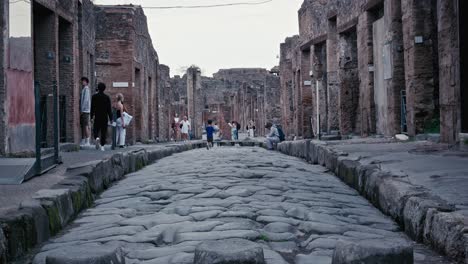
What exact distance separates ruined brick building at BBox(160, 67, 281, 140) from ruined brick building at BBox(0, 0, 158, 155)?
8.97m

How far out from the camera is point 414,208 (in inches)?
175

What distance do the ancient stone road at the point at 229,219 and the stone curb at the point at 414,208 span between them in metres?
0.09

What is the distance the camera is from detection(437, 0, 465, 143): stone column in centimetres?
1022

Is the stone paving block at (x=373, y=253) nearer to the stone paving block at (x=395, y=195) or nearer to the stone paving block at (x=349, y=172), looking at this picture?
the stone paving block at (x=395, y=195)

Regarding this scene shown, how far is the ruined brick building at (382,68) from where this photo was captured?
34.6 feet

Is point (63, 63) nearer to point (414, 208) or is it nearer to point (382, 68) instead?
point (382, 68)

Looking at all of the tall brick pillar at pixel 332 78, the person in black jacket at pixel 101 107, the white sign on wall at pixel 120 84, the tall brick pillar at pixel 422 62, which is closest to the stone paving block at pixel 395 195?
the tall brick pillar at pixel 422 62

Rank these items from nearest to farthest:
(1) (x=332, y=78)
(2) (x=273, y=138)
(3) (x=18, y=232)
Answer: (3) (x=18, y=232) < (2) (x=273, y=138) < (1) (x=332, y=78)

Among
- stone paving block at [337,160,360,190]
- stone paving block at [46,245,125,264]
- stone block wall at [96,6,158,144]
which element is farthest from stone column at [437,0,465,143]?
stone block wall at [96,6,158,144]

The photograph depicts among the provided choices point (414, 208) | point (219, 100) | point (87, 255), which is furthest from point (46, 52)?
point (219, 100)

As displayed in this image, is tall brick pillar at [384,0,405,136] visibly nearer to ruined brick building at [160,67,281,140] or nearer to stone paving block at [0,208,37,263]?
stone paving block at [0,208,37,263]

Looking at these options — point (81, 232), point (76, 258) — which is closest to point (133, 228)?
point (81, 232)

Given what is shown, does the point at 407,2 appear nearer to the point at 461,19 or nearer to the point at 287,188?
the point at 461,19

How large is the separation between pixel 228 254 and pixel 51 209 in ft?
6.99
